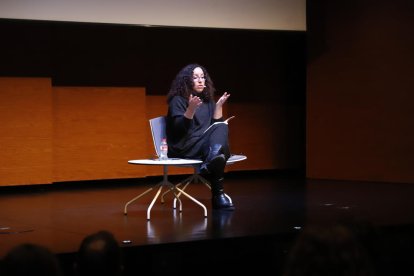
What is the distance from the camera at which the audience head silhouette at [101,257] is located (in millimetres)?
1804

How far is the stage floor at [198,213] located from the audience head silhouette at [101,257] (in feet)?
2.94

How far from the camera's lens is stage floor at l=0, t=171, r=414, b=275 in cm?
381

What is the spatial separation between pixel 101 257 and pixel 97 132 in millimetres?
5198

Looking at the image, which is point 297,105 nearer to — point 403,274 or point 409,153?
point 409,153

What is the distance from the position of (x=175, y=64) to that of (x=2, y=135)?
2011 millimetres

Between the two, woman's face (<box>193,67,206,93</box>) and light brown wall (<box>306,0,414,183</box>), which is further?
light brown wall (<box>306,0,414,183</box>)

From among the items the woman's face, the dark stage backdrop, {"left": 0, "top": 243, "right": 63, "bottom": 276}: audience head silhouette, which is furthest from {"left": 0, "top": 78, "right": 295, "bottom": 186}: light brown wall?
{"left": 0, "top": 243, "right": 63, "bottom": 276}: audience head silhouette

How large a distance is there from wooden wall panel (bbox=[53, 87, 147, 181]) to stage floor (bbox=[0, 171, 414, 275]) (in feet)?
0.60

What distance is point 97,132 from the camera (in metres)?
6.93

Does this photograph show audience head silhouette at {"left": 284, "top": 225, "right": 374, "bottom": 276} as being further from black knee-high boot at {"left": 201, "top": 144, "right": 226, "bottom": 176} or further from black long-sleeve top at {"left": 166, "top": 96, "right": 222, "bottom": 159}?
black long-sleeve top at {"left": 166, "top": 96, "right": 222, "bottom": 159}

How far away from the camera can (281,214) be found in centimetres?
466

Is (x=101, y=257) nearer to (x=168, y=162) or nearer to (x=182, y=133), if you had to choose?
(x=168, y=162)

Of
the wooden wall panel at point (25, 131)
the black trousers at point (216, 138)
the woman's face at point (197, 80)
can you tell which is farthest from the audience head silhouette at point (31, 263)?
the wooden wall panel at point (25, 131)

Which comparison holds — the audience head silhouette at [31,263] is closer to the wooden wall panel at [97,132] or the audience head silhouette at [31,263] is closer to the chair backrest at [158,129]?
the chair backrest at [158,129]
